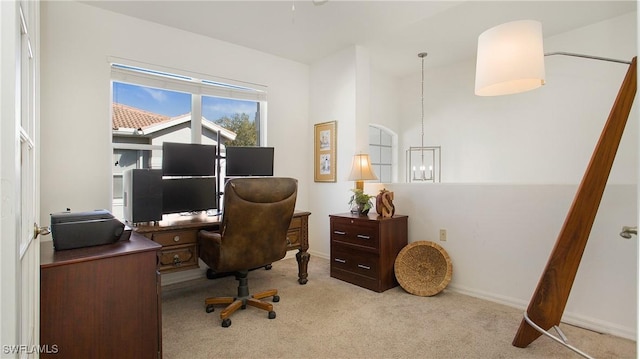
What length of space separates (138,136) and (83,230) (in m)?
1.81

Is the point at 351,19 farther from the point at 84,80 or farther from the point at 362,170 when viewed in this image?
the point at 84,80

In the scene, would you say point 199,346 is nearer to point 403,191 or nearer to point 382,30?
point 403,191

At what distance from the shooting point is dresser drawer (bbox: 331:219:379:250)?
120 inches

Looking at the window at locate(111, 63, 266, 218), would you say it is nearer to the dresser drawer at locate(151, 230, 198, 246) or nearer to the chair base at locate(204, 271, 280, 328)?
the dresser drawer at locate(151, 230, 198, 246)

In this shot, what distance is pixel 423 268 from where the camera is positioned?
3.11 metres

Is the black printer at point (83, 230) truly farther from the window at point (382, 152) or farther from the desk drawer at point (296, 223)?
the window at point (382, 152)

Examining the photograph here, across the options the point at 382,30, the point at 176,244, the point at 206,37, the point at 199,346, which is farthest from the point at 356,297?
the point at 206,37

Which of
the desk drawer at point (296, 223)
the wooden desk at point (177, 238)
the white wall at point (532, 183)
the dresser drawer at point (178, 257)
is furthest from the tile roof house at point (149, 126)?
the white wall at point (532, 183)

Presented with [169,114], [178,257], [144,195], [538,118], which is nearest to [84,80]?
[169,114]

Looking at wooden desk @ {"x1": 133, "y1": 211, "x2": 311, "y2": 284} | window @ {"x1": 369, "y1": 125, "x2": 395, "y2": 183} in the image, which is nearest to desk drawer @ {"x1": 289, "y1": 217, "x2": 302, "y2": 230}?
wooden desk @ {"x1": 133, "y1": 211, "x2": 311, "y2": 284}

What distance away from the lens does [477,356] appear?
6.32ft

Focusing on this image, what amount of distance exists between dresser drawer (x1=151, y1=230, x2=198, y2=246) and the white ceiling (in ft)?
6.71

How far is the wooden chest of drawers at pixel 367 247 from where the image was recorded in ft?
9.88

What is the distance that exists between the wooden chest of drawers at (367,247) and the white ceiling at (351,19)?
2.00 m
